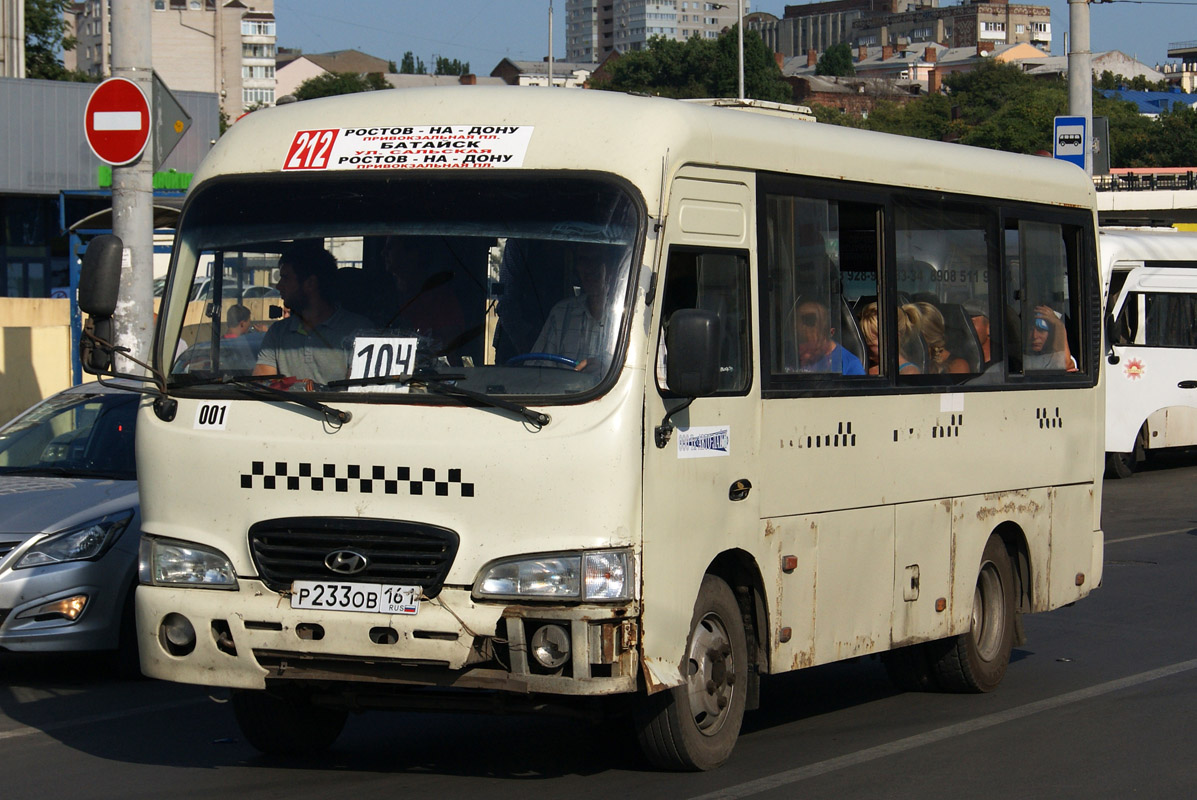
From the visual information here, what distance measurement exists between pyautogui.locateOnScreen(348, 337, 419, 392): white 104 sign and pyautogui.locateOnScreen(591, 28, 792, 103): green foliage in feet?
364

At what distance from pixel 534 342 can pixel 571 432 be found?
427 millimetres

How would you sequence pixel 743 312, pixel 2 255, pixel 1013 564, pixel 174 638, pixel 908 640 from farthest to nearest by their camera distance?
pixel 2 255 → pixel 1013 564 → pixel 908 640 → pixel 743 312 → pixel 174 638

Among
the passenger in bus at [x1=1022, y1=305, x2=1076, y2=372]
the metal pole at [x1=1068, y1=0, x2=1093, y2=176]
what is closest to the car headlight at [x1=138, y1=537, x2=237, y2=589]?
the passenger in bus at [x1=1022, y1=305, x2=1076, y2=372]

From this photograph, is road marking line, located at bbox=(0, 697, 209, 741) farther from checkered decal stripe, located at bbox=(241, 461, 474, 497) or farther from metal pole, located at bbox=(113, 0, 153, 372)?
metal pole, located at bbox=(113, 0, 153, 372)

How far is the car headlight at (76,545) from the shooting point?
28.4 feet

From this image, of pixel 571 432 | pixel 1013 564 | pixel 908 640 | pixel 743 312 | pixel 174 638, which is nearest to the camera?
pixel 571 432

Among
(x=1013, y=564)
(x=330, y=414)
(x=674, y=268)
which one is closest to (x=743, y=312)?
(x=674, y=268)

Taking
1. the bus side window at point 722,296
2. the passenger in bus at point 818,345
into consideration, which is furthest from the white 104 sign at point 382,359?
the passenger in bus at point 818,345

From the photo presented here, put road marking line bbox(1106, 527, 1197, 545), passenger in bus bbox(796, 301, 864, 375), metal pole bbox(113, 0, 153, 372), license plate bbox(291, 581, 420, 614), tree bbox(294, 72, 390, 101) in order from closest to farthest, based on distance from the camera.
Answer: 1. license plate bbox(291, 581, 420, 614)
2. passenger in bus bbox(796, 301, 864, 375)
3. metal pole bbox(113, 0, 153, 372)
4. road marking line bbox(1106, 527, 1197, 545)
5. tree bbox(294, 72, 390, 101)

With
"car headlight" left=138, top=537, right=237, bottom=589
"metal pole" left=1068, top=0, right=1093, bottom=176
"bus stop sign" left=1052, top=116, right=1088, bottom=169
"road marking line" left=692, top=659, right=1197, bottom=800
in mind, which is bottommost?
"road marking line" left=692, top=659, right=1197, bottom=800

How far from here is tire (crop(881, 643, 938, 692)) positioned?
891 cm

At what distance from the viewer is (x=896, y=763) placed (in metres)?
7.09

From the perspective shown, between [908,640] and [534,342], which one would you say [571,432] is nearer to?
[534,342]

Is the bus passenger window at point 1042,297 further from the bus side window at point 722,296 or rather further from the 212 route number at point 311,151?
the 212 route number at point 311,151
